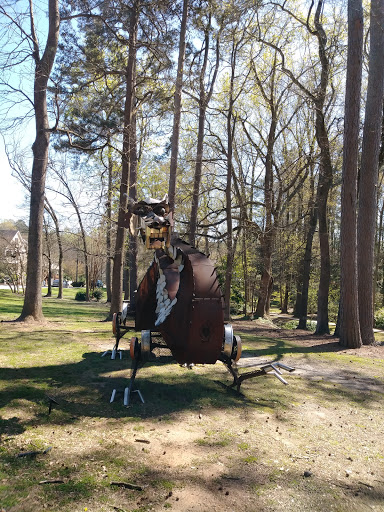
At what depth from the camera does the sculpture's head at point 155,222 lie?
6.43m

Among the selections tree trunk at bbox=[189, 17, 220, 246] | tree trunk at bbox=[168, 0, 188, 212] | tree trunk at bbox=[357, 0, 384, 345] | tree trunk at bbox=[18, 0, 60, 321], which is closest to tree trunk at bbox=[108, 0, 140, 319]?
tree trunk at bbox=[168, 0, 188, 212]

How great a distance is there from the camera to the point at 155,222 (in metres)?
6.39

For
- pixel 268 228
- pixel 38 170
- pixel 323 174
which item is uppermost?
pixel 323 174

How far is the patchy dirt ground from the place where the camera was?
3.61 metres

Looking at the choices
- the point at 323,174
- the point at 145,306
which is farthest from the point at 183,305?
the point at 323,174

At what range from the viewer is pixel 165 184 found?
28.2 metres

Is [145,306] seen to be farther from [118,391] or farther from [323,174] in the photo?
[323,174]

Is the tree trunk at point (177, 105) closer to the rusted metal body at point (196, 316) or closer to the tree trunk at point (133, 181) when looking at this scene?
the tree trunk at point (133, 181)

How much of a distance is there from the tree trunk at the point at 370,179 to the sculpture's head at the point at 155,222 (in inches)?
344

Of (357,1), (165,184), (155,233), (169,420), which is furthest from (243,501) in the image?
(165,184)

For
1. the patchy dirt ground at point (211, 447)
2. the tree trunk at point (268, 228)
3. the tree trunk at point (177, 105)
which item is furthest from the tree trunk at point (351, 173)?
the tree trunk at point (268, 228)

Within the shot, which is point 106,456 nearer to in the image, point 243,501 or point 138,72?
point 243,501

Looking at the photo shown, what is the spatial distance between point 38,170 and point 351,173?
31.4 ft

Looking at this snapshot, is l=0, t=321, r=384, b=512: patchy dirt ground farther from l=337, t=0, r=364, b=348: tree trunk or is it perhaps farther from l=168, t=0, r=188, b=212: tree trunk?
l=168, t=0, r=188, b=212: tree trunk
